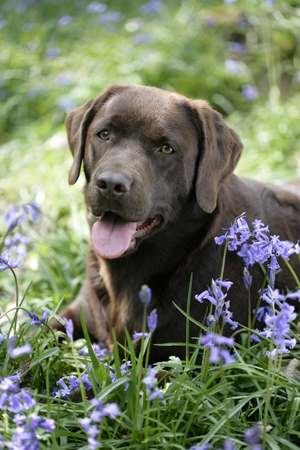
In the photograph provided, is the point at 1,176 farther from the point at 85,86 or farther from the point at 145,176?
the point at 145,176

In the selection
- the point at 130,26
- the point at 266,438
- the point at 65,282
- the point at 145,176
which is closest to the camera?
the point at 266,438

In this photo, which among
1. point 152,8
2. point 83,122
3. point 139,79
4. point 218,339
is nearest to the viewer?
point 218,339

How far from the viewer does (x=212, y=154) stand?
7.91ft

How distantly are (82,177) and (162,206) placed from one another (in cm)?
245

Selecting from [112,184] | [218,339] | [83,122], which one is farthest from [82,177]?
[218,339]

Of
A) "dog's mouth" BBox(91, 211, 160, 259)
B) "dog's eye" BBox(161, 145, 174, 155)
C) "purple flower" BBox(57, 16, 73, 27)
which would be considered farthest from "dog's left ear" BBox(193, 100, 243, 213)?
"purple flower" BBox(57, 16, 73, 27)

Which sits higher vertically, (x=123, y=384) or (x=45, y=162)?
(x=123, y=384)

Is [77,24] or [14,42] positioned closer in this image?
[14,42]

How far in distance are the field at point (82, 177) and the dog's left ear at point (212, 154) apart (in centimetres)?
34

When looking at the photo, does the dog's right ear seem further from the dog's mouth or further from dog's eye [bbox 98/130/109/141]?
the dog's mouth

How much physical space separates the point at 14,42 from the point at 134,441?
24.5ft

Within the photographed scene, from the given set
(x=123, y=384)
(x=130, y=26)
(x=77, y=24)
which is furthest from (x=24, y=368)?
(x=77, y=24)

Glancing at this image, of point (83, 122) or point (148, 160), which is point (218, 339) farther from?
point (83, 122)

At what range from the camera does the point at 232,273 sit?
2.40 metres
